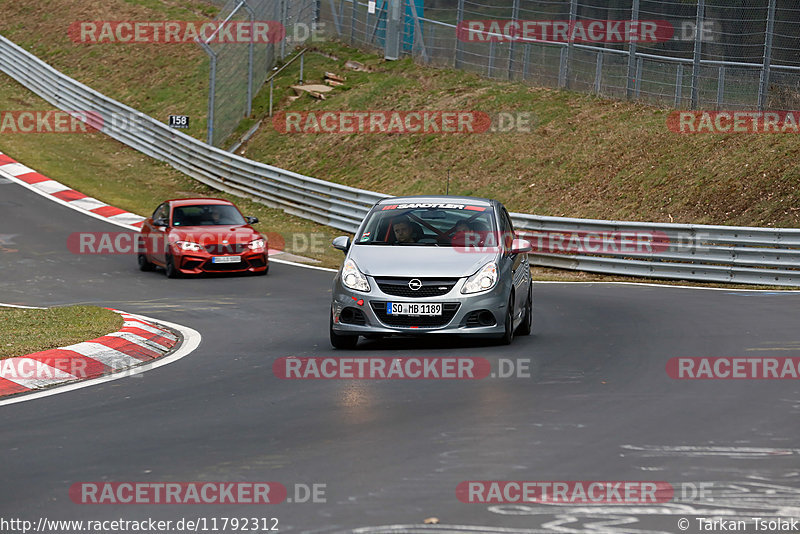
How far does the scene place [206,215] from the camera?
899 inches

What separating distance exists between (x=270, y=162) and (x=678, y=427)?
28.9m

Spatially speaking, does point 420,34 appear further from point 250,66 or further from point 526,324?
point 526,324

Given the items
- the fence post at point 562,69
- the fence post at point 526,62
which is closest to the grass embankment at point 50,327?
the fence post at point 562,69

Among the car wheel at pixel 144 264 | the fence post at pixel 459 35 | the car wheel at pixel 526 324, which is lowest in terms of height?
the car wheel at pixel 144 264

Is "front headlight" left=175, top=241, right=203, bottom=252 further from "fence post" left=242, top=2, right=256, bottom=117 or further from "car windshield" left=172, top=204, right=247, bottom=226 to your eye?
"fence post" left=242, top=2, right=256, bottom=117

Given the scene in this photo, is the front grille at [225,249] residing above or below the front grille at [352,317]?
below

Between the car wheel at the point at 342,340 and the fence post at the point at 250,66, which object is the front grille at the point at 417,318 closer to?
the car wheel at the point at 342,340

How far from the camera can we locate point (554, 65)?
33.9 meters

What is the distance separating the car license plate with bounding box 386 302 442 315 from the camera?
11695 millimetres

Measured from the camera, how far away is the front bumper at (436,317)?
11711mm

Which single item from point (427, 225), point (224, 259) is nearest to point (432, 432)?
point (427, 225)

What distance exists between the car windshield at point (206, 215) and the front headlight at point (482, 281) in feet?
37.6

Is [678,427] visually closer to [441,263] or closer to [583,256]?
[441,263]

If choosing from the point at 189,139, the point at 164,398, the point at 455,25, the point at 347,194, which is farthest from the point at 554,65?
the point at 164,398
